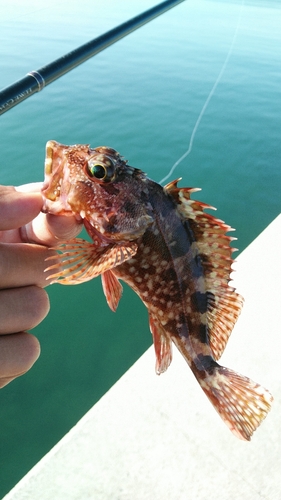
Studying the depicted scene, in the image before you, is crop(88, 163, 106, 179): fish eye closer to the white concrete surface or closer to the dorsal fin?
the dorsal fin

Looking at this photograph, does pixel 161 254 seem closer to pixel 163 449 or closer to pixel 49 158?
pixel 49 158

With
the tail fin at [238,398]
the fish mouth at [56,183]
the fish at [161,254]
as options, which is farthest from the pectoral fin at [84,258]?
the tail fin at [238,398]

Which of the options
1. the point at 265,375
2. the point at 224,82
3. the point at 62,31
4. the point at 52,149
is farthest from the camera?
the point at 62,31

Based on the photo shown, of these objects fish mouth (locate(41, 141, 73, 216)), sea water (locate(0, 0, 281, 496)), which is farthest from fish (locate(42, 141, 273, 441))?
sea water (locate(0, 0, 281, 496))

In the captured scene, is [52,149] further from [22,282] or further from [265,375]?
[265,375]

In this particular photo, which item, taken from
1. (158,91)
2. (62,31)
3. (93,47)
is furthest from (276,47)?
(93,47)

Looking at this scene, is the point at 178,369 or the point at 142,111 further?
the point at 142,111

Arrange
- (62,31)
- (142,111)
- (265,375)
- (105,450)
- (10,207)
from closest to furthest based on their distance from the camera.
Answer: (10,207)
(105,450)
(265,375)
(142,111)
(62,31)
